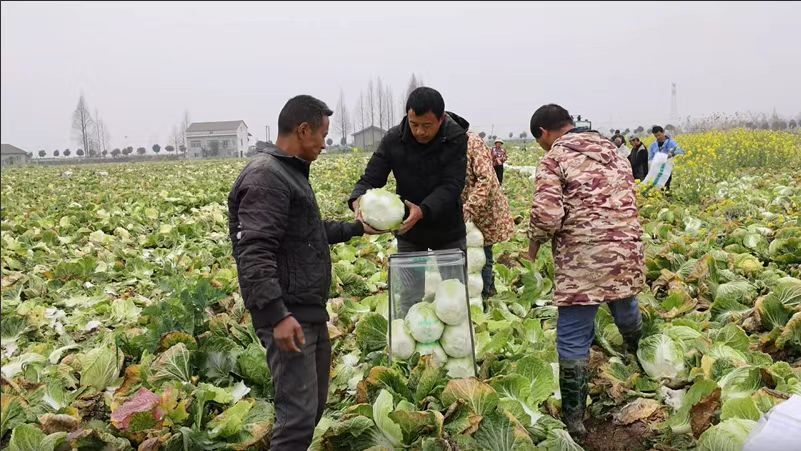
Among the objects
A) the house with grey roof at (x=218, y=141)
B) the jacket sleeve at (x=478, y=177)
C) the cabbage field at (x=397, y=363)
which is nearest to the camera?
the cabbage field at (x=397, y=363)

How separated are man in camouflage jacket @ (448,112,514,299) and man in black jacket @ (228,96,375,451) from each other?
253 cm

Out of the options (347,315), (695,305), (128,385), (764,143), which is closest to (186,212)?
(347,315)

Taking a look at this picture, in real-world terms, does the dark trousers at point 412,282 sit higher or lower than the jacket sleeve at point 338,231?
lower

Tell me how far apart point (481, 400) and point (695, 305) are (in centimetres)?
265

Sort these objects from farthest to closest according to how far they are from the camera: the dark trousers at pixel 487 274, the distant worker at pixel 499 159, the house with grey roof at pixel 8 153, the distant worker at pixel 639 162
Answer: the distant worker at pixel 639 162, the distant worker at pixel 499 159, the dark trousers at pixel 487 274, the house with grey roof at pixel 8 153

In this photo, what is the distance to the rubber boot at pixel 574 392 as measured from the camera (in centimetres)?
360

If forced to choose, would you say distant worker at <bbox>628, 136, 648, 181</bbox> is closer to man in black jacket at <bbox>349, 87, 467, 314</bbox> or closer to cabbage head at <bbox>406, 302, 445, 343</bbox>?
man in black jacket at <bbox>349, 87, 467, 314</bbox>

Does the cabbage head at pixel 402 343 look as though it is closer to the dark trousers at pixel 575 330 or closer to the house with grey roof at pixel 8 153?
the dark trousers at pixel 575 330

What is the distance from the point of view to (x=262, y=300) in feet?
8.76

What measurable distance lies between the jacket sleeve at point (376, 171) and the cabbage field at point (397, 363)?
3.02 feet

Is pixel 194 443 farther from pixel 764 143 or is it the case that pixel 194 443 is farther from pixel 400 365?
pixel 764 143

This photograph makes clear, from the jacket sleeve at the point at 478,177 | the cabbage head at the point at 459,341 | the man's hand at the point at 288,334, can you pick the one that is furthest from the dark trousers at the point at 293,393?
the jacket sleeve at the point at 478,177

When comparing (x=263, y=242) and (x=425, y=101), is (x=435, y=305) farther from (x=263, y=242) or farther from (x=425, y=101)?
(x=263, y=242)

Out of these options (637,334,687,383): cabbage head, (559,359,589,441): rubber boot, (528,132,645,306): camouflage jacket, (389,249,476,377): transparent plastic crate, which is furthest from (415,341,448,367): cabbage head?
(637,334,687,383): cabbage head
